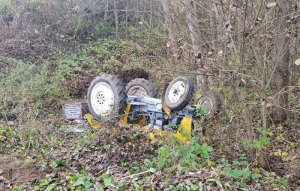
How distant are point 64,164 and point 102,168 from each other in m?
0.66

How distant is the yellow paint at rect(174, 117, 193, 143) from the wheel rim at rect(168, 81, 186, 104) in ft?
1.95

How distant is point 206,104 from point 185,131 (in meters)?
1.64

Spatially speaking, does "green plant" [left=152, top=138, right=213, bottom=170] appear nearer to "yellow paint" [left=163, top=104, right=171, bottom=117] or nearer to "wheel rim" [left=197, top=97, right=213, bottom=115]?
"wheel rim" [left=197, top=97, right=213, bottom=115]

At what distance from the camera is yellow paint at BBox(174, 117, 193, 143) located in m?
6.60

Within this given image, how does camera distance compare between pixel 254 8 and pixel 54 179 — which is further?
pixel 254 8

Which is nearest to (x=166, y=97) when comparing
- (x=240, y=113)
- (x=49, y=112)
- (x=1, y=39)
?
(x=240, y=113)

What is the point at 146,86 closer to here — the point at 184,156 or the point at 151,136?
the point at 151,136

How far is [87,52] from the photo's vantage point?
1767 centimetres

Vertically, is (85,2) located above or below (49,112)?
above

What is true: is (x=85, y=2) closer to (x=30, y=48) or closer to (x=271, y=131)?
(x=30, y=48)

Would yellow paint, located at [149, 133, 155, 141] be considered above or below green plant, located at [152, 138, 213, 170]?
above

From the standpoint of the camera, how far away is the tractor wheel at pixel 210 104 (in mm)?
7655

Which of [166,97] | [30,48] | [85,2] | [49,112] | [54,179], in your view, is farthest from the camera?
[85,2]

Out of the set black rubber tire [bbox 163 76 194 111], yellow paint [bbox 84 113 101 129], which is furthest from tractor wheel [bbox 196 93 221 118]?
yellow paint [bbox 84 113 101 129]
